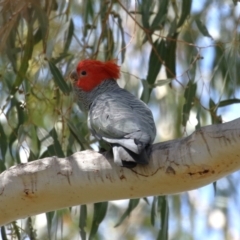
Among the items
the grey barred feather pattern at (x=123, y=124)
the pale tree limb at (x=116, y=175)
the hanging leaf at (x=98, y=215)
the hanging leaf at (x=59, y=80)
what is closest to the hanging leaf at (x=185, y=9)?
the grey barred feather pattern at (x=123, y=124)

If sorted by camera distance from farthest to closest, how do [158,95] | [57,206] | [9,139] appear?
1. [158,95]
2. [9,139]
3. [57,206]

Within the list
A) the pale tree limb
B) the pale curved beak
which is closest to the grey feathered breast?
the pale tree limb

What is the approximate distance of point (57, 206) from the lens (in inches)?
102

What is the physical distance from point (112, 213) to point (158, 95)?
115 cm

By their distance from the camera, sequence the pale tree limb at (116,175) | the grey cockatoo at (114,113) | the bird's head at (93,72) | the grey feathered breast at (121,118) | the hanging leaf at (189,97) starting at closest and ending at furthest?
the pale tree limb at (116,175), the grey cockatoo at (114,113), the grey feathered breast at (121,118), the hanging leaf at (189,97), the bird's head at (93,72)

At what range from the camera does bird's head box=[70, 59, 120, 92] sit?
144 inches

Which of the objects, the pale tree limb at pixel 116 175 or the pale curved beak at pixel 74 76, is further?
the pale curved beak at pixel 74 76

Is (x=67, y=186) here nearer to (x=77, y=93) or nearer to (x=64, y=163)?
(x=64, y=163)

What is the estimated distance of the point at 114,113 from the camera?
2.92 metres

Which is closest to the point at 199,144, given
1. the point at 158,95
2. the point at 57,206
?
the point at 57,206

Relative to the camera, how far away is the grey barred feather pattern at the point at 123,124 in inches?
97.4

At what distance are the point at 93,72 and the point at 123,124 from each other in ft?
3.24

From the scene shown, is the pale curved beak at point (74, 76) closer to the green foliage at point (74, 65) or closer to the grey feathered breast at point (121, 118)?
the green foliage at point (74, 65)

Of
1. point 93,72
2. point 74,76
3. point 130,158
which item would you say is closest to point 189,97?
point 93,72
